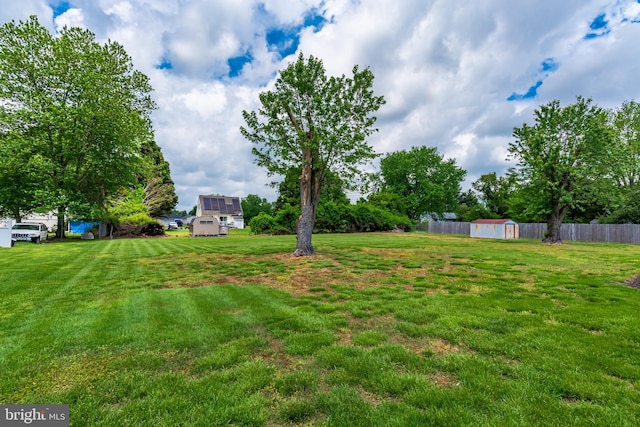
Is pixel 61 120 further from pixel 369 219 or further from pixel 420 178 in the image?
pixel 420 178

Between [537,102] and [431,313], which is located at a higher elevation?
[537,102]

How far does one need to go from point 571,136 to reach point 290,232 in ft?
80.2

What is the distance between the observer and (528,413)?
2252mm

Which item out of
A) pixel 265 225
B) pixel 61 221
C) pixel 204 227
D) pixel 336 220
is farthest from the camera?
pixel 336 220

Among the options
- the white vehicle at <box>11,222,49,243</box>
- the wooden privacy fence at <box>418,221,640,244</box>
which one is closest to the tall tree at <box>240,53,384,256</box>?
the white vehicle at <box>11,222,49,243</box>

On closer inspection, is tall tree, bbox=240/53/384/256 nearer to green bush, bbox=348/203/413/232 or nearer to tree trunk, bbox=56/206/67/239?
tree trunk, bbox=56/206/67/239

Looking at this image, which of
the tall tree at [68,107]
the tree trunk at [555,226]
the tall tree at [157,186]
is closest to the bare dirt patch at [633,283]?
the tree trunk at [555,226]

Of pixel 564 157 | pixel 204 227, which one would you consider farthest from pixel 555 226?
pixel 204 227

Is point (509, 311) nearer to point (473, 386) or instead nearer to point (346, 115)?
point (473, 386)

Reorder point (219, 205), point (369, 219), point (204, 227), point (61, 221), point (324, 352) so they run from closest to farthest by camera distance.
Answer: point (324, 352)
point (61, 221)
point (204, 227)
point (369, 219)
point (219, 205)

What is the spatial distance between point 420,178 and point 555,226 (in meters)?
27.1

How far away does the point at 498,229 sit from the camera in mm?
27641

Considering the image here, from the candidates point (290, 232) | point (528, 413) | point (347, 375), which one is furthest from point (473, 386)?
point (290, 232)

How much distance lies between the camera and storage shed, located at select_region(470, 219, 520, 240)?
27.4m
